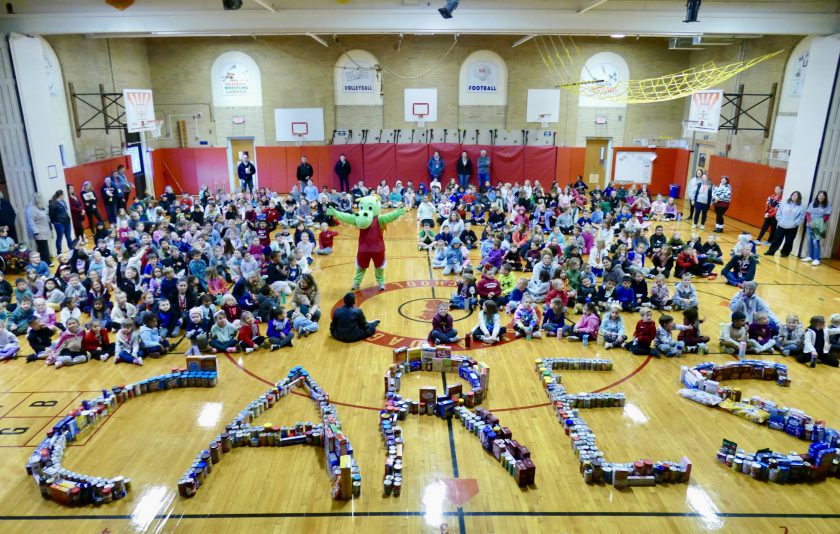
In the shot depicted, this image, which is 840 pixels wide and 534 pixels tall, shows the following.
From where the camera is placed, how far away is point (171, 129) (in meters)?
27.4

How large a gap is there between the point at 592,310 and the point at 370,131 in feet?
62.3

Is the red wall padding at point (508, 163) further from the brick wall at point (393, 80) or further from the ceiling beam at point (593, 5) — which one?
the ceiling beam at point (593, 5)

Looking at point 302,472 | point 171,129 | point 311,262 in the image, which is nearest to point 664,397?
point 302,472

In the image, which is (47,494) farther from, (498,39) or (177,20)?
(498,39)

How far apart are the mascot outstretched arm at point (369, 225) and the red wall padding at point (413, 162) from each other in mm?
14646

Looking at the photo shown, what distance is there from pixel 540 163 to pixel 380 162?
295 inches

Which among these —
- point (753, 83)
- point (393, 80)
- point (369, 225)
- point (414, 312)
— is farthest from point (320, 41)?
point (753, 83)

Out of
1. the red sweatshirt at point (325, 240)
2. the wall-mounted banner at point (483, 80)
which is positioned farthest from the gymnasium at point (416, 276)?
the red sweatshirt at point (325, 240)

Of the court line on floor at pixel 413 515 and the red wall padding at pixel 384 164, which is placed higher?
the red wall padding at pixel 384 164

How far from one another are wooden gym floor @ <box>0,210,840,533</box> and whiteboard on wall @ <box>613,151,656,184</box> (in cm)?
1788

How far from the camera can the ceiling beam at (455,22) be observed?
16.2m

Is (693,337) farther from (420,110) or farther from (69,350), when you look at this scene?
(420,110)

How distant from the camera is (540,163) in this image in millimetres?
27609

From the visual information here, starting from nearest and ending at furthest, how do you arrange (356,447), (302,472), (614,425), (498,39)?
(302,472), (356,447), (614,425), (498,39)
